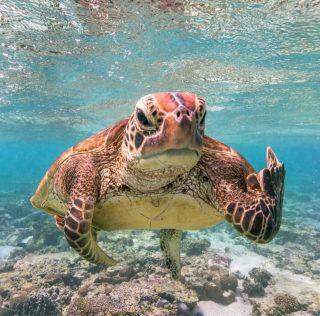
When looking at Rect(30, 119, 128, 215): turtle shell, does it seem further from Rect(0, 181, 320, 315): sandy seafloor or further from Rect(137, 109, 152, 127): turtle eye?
Rect(0, 181, 320, 315): sandy seafloor

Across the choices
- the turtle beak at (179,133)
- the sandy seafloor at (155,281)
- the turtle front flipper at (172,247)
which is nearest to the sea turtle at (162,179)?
the turtle beak at (179,133)

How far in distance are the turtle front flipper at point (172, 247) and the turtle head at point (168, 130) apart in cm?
249

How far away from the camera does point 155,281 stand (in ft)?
21.0

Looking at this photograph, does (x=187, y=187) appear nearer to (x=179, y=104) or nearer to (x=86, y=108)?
(x=179, y=104)

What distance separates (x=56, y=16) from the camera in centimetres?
1031

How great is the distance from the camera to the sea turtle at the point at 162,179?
2248 mm

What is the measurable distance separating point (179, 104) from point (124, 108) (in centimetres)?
2285

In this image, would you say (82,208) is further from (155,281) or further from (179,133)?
(155,281)

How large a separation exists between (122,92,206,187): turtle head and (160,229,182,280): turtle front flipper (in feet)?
8.16

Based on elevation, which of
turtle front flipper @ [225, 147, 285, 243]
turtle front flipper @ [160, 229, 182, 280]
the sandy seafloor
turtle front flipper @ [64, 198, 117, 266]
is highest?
turtle front flipper @ [225, 147, 285, 243]

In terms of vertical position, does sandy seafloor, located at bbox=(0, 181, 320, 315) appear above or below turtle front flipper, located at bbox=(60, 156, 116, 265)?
below

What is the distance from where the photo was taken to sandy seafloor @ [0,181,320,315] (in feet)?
19.6

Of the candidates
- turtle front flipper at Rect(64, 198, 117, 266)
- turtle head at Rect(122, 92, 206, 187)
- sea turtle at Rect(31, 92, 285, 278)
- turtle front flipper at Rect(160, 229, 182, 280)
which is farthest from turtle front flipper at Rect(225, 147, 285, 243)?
turtle front flipper at Rect(160, 229, 182, 280)

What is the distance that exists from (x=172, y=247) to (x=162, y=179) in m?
2.32
